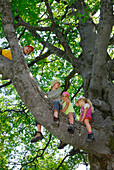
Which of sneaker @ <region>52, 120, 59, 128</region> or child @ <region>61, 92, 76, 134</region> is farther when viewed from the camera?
child @ <region>61, 92, 76, 134</region>

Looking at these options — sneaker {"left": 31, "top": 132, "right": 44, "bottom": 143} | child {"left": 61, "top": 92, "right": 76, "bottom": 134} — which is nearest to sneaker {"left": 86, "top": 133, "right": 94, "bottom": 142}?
child {"left": 61, "top": 92, "right": 76, "bottom": 134}

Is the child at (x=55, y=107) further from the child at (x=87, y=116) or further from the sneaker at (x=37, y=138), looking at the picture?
the child at (x=87, y=116)

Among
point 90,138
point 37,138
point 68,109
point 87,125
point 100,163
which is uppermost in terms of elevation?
point 68,109

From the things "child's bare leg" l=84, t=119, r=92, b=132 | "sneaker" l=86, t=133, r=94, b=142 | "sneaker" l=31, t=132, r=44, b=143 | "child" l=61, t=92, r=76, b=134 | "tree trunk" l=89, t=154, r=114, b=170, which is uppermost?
"child" l=61, t=92, r=76, b=134

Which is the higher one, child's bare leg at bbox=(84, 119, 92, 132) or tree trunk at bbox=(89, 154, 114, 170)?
child's bare leg at bbox=(84, 119, 92, 132)

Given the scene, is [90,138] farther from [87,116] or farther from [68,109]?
[68,109]

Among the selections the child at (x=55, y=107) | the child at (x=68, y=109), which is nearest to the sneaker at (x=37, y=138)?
the child at (x=55, y=107)

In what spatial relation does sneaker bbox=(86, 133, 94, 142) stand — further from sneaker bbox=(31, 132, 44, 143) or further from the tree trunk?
sneaker bbox=(31, 132, 44, 143)

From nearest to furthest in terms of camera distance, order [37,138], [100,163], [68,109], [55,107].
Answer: [55,107], [37,138], [100,163], [68,109]

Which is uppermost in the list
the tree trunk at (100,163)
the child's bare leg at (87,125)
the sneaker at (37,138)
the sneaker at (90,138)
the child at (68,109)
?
the child at (68,109)

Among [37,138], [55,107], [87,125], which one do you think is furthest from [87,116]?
[37,138]

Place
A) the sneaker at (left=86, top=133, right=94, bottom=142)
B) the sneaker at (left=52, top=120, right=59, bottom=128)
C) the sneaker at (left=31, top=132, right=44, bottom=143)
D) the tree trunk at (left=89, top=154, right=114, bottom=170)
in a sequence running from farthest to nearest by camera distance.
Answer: the tree trunk at (left=89, top=154, right=114, bottom=170) < the sneaker at (left=31, top=132, right=44, bottom=143) < the sneaker at (left=86, top=133, right=94, bottom=142) < the sneaker at (left=52, top=120, right=59, bottom=128)

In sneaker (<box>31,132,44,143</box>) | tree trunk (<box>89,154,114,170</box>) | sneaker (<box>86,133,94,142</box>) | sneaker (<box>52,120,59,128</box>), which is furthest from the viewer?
tree trunk (<box>89,154,114,170</box>)

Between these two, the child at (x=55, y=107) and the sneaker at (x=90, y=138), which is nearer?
the child at (x=55, y=107)
